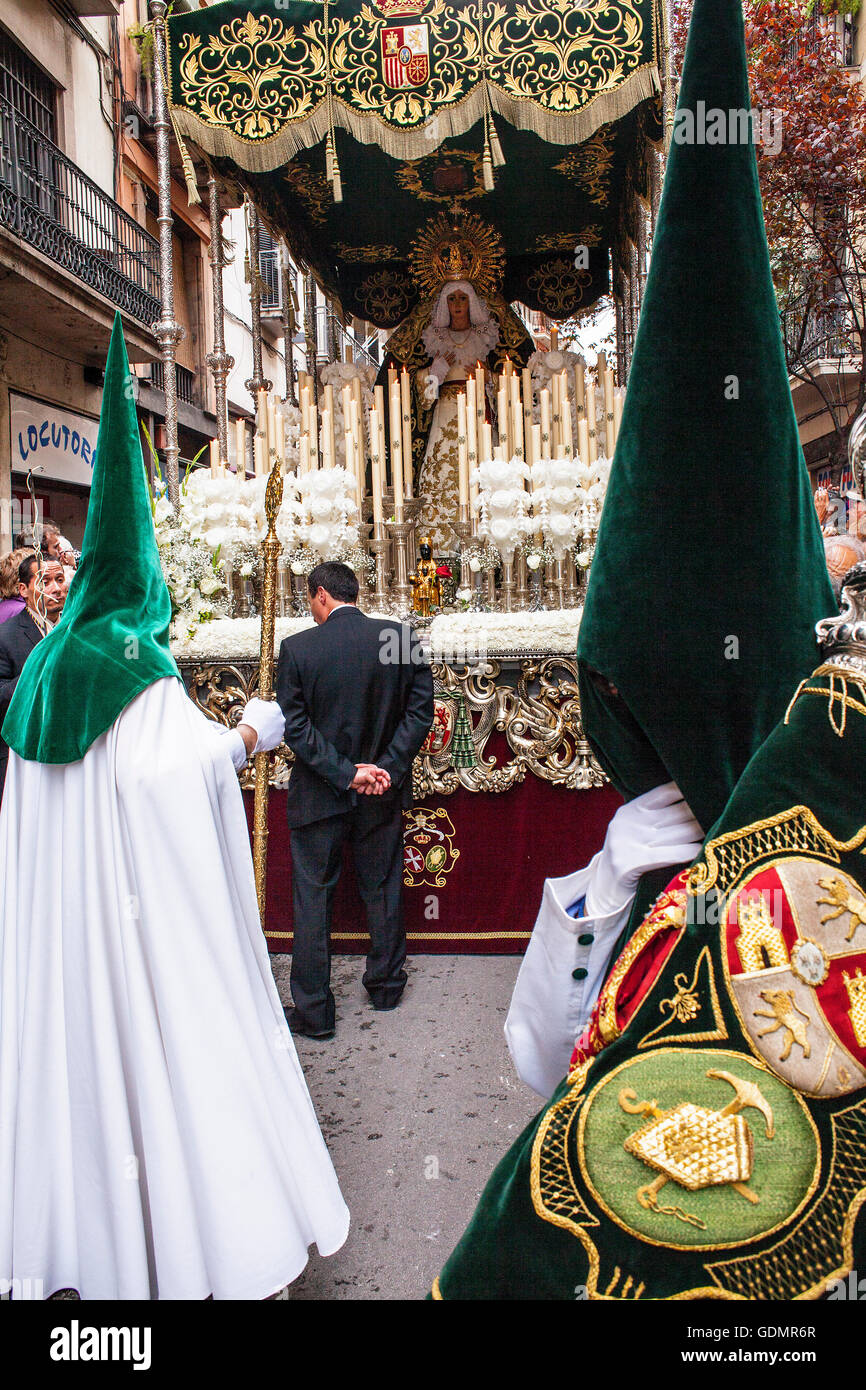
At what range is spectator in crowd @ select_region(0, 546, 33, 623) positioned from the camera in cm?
489

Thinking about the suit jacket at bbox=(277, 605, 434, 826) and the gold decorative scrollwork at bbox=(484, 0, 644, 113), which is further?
the gold decorative scrollwork at bbox=(484, 0, 644, 113)

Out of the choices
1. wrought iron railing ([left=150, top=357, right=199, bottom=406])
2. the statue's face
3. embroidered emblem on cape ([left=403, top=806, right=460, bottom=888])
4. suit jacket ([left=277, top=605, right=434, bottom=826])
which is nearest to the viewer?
suit jacket ([left=277, top=605, right=434, bottom=826])

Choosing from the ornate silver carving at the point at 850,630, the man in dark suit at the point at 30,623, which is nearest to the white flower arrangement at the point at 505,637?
the man in dark suit at the point at 30,623

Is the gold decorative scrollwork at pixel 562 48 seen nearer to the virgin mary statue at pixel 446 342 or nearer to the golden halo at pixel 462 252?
the virgin mary statue at pixel 446 342

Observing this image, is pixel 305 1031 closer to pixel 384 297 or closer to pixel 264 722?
pixel 264 722

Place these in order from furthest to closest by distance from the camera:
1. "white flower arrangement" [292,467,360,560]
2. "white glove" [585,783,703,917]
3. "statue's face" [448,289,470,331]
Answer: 1. "statue's face" [448,289,470,331]
2. "white flower arrangement" [292,467,360,560]
3. "white glove" [585,783,703,917]

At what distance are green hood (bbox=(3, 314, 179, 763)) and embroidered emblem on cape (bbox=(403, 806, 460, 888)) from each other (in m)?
2.36

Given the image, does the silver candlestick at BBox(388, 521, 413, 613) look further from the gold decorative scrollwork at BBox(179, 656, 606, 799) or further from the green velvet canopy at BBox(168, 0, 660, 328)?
the green velvet canopy at BBox(168, 0, 660, 328)

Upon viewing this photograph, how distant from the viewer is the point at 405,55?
Answer: 4836 mm

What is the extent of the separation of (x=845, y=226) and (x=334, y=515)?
9465 millimetres

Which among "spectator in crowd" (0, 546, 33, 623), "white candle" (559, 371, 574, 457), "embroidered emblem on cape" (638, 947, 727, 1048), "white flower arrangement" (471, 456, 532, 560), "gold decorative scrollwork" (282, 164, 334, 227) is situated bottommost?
"embroidered emblem on cape" (638, 947, 727, 1048)

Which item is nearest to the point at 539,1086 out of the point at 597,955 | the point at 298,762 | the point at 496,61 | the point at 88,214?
the point at 597,955

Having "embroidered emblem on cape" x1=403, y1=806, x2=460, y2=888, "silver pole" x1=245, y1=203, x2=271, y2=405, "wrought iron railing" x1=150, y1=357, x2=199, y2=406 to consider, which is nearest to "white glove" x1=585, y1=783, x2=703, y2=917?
"embroidered emblem on cape" x1=403, y1=806, x2=460, y2=888

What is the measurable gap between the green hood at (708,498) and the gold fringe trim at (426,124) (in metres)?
4.27
